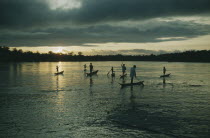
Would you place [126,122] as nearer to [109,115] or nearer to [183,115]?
[109,115]

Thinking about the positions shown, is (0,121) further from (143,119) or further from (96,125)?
(143,119)

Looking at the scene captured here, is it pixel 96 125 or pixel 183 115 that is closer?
pixel 96 125

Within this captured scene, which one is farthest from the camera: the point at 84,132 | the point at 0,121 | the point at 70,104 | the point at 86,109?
the point at 70,104

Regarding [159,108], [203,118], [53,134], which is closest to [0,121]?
[53,134]

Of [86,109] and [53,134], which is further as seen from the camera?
[86,109]

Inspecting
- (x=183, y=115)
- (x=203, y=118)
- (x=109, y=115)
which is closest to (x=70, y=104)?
(x=109, y=115)

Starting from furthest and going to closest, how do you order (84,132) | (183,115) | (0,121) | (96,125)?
(183,115) → (0,121) → (96,125) → (84,132)

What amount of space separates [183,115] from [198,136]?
382 centimetres

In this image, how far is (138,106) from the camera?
54.2 ft

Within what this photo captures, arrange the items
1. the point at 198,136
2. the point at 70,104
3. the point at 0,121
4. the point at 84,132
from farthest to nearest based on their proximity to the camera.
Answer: the point at 70,104 < the point at 0,121 < the point at 84,132 < the point at 198,136

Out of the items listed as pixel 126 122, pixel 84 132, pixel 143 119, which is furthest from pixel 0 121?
pixel 143 119

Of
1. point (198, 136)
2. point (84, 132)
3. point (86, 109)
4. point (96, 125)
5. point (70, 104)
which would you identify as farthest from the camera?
point (70, 104)

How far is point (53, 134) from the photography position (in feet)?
34.2

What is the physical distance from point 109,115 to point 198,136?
5.65 metres
